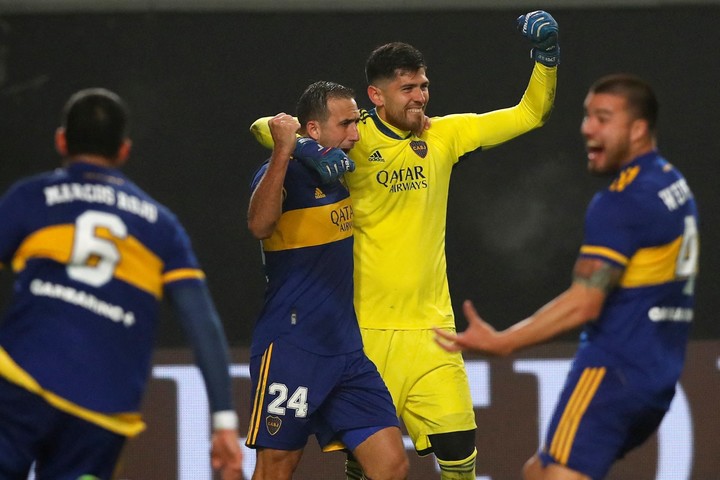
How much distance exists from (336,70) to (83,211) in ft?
12.9

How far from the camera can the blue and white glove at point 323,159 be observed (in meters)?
5.65

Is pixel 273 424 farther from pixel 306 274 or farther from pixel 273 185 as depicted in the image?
pixel 273 185

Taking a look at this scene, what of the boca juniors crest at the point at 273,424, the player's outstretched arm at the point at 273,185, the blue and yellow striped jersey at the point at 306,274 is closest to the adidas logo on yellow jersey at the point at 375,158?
the blue and yellow striped jersey at the point at 306,274

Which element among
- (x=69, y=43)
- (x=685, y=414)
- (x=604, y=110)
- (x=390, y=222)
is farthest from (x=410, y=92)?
(x=685, y=414)

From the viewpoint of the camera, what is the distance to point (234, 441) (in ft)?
13.5

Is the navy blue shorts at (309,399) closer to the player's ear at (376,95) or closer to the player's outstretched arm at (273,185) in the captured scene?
the player's outstretched arm at (273,185)

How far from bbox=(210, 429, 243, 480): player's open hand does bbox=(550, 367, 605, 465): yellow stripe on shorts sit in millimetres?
1165

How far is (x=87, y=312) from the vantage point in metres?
4.05

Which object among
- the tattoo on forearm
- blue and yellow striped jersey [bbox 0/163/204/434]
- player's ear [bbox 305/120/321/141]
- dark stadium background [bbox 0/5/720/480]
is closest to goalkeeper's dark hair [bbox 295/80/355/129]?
player's ear [bbox 305/120/321/141]

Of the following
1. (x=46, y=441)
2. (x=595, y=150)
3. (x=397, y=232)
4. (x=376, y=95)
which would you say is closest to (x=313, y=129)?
(x=376, y=95)

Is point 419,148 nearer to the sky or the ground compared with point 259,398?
nearer to the sky

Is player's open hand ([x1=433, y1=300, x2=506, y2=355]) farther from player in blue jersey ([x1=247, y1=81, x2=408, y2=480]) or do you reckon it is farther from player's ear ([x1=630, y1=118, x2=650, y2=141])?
player in blue jersey ([x1=247, y1=81, x2=408, y2=480])

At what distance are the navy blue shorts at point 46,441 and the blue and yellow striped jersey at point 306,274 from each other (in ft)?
5.70

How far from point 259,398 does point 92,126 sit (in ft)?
6.50
